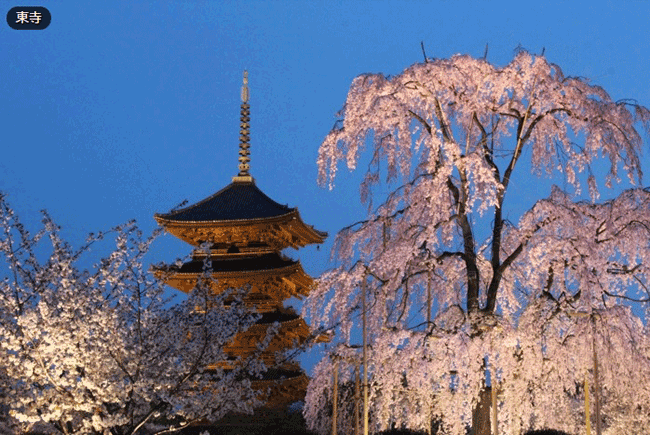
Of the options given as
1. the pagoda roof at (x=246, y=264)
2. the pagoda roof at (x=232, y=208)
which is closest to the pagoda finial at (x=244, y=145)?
the pagoda roof at (x=232, y=208)

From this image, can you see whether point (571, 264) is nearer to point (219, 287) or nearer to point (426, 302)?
point (426, 302)

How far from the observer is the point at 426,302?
15.9m

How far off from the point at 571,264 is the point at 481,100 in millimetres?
3054

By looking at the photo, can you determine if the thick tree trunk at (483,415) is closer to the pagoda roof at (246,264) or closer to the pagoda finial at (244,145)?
the pagoda roof at (246,264)

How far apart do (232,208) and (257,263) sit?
2353mm

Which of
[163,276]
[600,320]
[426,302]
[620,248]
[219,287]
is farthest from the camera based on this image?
[219,287]

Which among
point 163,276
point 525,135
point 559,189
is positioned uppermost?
point 525,135

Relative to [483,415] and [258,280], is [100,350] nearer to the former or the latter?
[483,415]

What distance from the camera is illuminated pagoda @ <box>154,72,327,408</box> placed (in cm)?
2695

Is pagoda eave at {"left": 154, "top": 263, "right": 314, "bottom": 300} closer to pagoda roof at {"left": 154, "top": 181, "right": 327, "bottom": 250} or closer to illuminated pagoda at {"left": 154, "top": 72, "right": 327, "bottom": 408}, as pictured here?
illuminated pagoda at {"left": 154, "top": 72, "right": 327, "bottom": 408}

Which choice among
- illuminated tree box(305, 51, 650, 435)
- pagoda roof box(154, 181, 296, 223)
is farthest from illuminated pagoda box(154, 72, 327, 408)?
illuminated tree box(305, 51, 650, 435)

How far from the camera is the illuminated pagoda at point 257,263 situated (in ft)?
88.4

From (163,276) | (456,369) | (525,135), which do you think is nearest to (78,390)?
(163,276)

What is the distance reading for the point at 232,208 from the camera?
29328 millimetres
